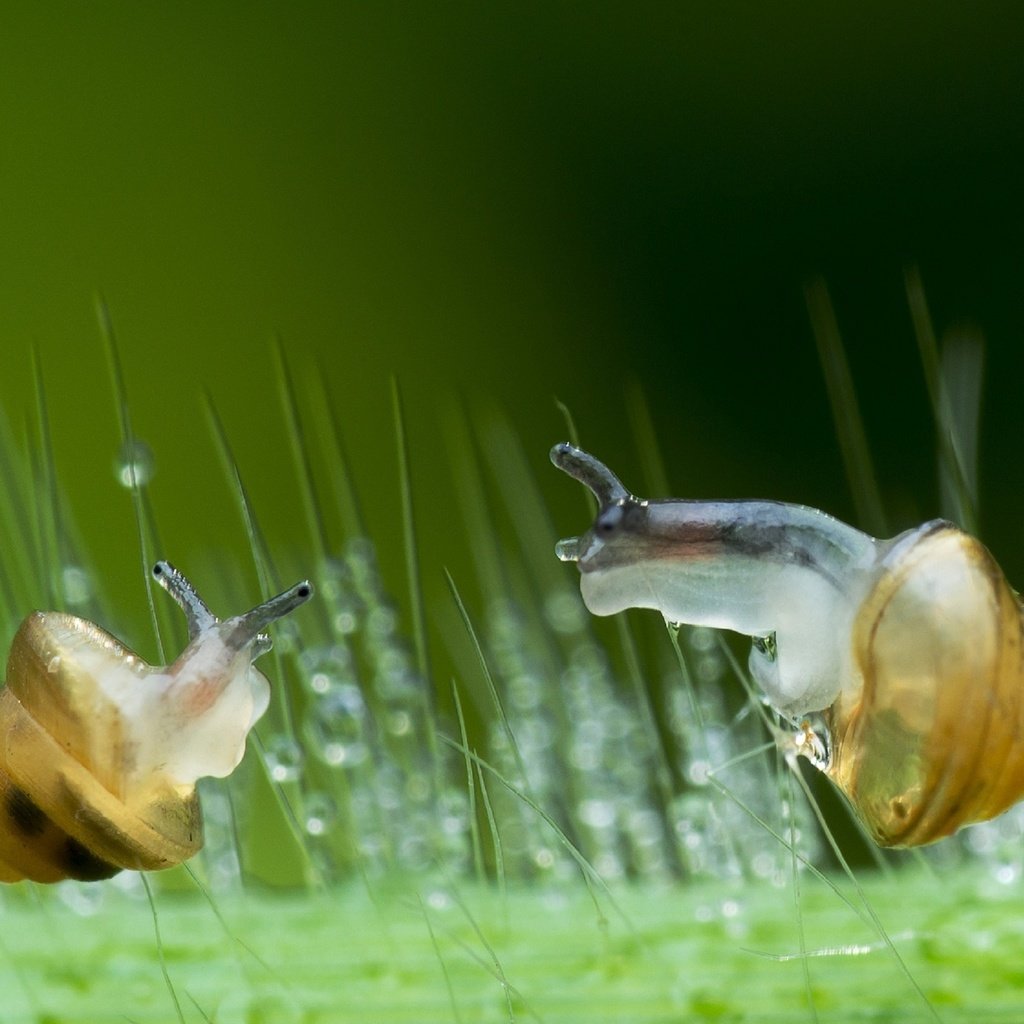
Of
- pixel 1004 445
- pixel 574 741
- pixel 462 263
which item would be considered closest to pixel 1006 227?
pixel 1004 445

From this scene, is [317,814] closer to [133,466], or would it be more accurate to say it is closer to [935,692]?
[133,466]

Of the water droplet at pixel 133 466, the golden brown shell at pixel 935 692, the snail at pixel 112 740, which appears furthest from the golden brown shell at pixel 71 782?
the golden brown shell at pixel 935 692

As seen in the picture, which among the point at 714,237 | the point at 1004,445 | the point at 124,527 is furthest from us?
the point at 714,237

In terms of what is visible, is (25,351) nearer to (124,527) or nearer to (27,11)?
(124,527)

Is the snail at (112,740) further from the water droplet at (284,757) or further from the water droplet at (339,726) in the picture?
the water droplet at (339,726)

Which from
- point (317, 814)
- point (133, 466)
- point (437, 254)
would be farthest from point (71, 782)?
point (437, 254)

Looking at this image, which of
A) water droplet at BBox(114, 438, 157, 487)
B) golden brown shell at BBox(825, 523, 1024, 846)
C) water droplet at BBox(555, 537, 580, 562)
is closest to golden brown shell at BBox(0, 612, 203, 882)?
water droplet at BBox(114, 438, 157, 487)
